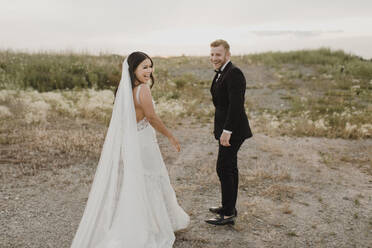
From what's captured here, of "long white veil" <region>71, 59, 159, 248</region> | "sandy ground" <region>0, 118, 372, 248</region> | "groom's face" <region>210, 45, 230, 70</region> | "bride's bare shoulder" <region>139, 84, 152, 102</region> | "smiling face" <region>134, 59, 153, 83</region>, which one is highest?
"groom's face" <region>210, 45, 230, 70</region>

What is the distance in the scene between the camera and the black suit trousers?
4.11m

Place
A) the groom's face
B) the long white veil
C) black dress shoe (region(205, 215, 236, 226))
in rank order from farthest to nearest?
black dress shoe (region(205, 215, 236, 226)), the groom's face, the long white veil

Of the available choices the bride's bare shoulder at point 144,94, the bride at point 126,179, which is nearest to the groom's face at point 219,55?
the bride at point 126,179

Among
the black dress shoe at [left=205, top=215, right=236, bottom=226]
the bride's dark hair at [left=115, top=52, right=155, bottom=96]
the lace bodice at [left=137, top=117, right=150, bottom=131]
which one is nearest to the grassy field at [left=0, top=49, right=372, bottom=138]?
the black dress shoe at [left=205, top=215, right=236, bottom=226]

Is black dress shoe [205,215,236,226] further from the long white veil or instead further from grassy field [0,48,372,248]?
the long white veil

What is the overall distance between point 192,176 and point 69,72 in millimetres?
14062

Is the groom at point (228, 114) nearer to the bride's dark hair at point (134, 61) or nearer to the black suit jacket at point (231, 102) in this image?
the black suit jacket at point (231, 102)

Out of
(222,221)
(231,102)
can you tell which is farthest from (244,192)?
(231,102)

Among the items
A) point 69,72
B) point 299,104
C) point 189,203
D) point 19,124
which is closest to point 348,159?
point 189,203

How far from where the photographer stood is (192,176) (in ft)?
21.6

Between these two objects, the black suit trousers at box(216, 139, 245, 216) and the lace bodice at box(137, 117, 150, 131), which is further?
the black suit trousers at box(216, 139, 245, 216)

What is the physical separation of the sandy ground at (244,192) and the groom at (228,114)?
0.77 m

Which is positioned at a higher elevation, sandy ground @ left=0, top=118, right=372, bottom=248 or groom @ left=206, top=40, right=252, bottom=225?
groom @ left=206, top=40, right=252, bottom=225

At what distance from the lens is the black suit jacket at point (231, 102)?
3766 mm
